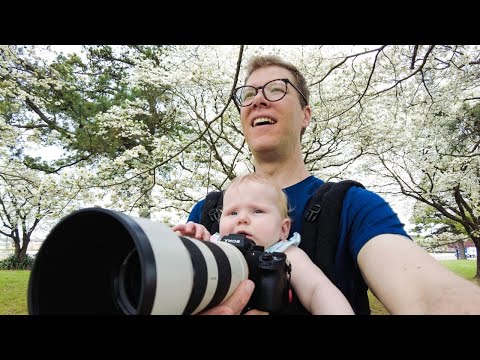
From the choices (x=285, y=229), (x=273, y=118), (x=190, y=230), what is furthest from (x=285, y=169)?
(x=190, y=230)

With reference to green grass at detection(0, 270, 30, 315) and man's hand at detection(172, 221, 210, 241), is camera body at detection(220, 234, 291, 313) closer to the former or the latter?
man's hand at detection(172, 221, 210, 241)

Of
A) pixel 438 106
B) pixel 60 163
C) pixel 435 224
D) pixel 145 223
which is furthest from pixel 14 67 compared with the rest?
pixel 435 224

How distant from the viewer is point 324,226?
1.52m

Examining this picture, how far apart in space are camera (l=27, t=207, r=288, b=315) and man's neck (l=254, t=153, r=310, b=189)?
92cm

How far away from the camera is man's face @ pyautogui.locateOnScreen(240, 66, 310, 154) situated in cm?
197

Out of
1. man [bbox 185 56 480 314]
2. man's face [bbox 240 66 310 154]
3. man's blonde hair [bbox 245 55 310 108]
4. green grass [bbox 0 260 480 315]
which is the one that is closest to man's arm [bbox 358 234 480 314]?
man [bbox 185 56 480 314]

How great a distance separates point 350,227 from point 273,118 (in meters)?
0.79

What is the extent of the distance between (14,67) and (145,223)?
8.18 meters

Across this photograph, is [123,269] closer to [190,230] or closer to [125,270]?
[125,270]

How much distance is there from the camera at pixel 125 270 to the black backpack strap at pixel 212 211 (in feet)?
2.26

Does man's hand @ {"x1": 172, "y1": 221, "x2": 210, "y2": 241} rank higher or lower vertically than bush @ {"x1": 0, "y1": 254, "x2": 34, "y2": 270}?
higher
